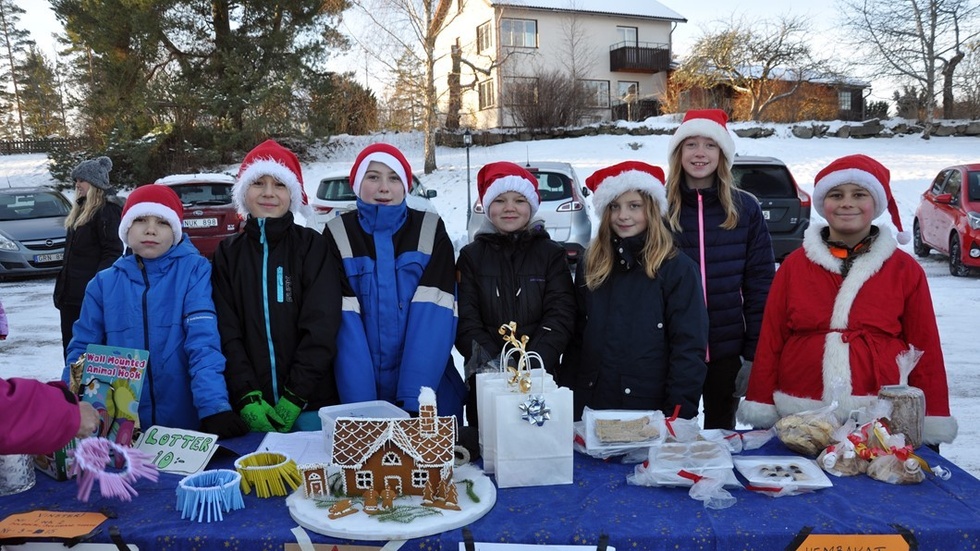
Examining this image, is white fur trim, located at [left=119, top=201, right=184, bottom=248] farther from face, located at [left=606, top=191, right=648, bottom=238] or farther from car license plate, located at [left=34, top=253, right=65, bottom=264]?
car license plate, located at [left=34, top=253, right=65, bottom=264]

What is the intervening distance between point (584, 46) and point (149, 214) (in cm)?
3059

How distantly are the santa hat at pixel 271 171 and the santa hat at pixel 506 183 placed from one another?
2.64ft

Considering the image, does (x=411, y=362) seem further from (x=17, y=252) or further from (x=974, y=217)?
(x=17, y=252)

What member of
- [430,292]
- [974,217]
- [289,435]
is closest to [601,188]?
[430,292]

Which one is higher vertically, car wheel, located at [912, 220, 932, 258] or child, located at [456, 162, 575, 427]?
child, located at [456, 162, 575, 427]

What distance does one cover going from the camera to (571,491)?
1875mm

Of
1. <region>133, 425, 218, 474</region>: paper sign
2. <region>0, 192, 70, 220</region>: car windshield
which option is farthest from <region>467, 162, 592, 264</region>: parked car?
<region>0, 192, 70, 220</region>: car windshield

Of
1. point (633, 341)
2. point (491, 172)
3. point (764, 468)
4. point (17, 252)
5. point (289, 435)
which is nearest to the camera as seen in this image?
point (764, 468)

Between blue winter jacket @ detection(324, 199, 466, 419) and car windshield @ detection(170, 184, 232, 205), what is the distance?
8.86 metres

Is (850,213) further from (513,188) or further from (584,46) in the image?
(584,46)

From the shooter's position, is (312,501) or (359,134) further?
(359,134)

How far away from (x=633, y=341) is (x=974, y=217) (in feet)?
27.7

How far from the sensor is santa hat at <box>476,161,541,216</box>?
2.96 m

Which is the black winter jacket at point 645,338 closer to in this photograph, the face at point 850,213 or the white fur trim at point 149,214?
the face at point 850,213
